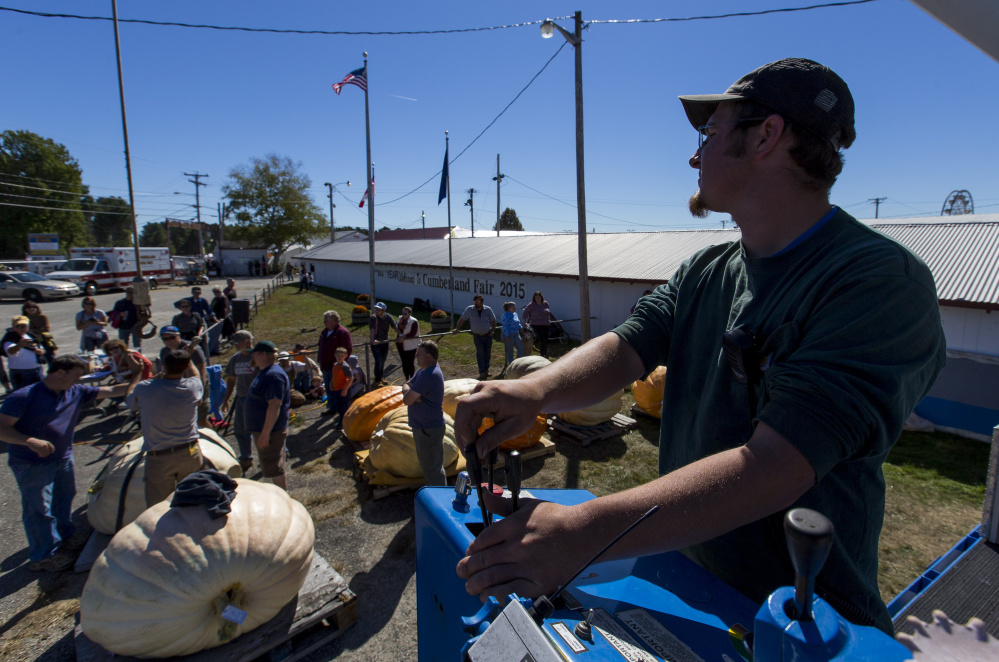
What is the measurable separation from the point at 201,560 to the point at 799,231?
4.13 m

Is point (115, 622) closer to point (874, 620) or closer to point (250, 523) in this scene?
point (250, 523)

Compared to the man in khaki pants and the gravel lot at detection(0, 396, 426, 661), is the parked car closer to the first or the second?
the gravel lot at detection(0, 396, 426, 661)

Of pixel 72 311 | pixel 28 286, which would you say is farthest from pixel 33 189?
pixel 72 311

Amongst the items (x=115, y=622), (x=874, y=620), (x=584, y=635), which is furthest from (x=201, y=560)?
(x=874, y=620)

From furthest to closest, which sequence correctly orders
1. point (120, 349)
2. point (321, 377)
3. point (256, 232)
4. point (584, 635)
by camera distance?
1. point (256, 232)
2. point (321, 377)
3. point (120, 349)
4. point (584, 635)

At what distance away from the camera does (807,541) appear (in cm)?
75

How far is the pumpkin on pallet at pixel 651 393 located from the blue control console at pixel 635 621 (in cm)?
778

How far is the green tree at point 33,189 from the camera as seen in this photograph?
50.6m

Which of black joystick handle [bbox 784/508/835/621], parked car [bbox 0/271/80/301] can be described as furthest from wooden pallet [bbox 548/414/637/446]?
parked car [bbox 0/271/80/301]

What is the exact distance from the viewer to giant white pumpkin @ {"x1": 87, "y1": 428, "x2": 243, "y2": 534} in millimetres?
5266

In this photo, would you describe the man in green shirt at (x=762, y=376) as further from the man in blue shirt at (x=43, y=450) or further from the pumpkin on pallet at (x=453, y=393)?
the pumpkin on pallet at (x=453, y=393)

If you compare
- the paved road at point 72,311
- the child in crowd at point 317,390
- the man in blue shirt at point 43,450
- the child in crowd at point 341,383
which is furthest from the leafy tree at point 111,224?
the man in blue shirt at point 43,450

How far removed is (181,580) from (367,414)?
4.78 meters

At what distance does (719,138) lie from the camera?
4.86ft
